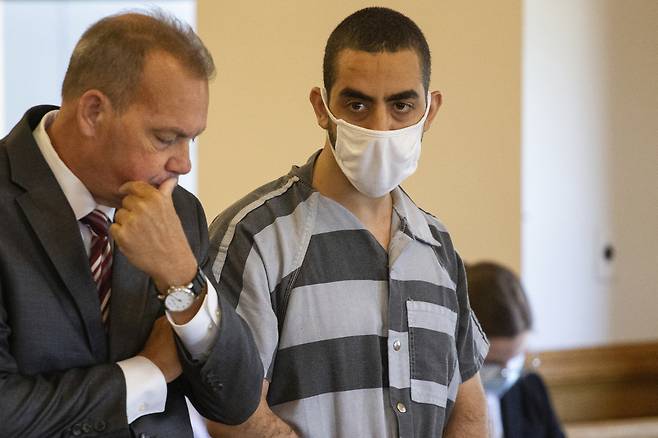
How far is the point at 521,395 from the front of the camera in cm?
396

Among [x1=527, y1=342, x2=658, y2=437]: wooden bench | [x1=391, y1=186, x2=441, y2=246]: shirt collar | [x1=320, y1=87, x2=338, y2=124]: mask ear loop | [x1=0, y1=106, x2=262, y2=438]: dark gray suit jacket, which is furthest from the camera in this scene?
[x1=527, y1=342, x2=658, y2=437]: wooden bench

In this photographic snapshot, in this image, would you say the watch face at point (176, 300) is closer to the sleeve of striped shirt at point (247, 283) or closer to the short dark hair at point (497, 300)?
the sleeve of striped shirt at point (247, 283)

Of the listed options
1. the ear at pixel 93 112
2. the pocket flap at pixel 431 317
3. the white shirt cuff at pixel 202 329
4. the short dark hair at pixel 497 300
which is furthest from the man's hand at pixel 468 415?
the short dark hair at pixel 497 300

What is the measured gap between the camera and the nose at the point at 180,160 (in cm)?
178

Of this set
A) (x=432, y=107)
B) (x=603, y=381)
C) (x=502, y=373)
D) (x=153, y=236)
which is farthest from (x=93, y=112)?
(x=603, y=381)

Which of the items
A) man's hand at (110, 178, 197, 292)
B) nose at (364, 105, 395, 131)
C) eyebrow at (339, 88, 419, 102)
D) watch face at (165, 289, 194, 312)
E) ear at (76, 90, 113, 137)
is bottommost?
watch face at (165, 289, 194, 312)

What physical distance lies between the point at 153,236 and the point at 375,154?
508 millimetres

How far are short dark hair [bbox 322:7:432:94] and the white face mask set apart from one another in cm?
12

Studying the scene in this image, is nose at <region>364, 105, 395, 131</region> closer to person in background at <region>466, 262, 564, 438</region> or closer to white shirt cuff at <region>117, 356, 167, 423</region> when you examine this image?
white shirt cuff at <region>117, 356, 167, 423</region>

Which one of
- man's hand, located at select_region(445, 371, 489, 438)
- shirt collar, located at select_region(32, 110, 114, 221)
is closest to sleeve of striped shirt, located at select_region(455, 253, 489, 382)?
man's hand, located at select_region(445, 371, 489, 438)

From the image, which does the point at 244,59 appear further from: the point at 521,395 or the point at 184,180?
the point at 184,180

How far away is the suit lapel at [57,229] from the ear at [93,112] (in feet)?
0.29

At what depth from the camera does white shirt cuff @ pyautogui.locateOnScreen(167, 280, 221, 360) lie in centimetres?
172

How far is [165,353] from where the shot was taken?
69.8 inches
